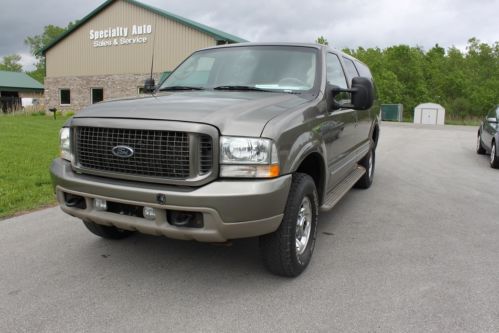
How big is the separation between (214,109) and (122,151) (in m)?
0.71

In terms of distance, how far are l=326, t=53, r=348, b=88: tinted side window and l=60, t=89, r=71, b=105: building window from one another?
29844mm

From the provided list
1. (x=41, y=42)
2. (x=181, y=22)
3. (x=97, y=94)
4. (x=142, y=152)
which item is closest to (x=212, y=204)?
(x=142, y=152)

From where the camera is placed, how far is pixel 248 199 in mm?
2895

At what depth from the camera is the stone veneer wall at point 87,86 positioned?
27.8 m

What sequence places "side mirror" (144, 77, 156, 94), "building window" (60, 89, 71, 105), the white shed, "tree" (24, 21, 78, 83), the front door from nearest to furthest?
the front door < "side mirror" (144, 77, 156, 94) < "building window" (60, 89, 71, 105) < the white shed < "tree" (24, 21, 78, 83)

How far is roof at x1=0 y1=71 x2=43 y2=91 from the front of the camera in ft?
149

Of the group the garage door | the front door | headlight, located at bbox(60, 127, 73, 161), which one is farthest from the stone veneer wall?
headlight, located at bbox(60, 127, 73, 161)

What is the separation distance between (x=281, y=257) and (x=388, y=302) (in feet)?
2.66

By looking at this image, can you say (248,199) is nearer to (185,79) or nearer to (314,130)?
(314,130)

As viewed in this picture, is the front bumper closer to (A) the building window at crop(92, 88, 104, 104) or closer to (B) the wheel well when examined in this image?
(B) the wheel well

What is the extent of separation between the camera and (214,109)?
3.14 meters

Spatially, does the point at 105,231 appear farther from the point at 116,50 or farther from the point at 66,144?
the point at 116,50

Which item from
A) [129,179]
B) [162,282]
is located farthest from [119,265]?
[129,179]

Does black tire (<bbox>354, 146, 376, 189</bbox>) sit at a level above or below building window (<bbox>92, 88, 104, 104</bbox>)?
below
